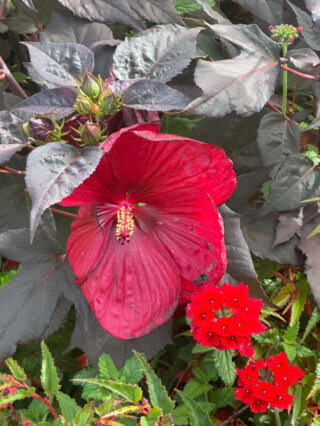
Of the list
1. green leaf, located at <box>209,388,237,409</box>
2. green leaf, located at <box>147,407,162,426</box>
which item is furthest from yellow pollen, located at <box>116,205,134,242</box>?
green leaf, located at <box>209,388,237,409</box>

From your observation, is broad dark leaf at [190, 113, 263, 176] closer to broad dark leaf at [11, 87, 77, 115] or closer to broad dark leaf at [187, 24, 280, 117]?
broad dark leaf at [187, 24, 280, 117]

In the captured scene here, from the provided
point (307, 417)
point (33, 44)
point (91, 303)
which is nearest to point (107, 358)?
point (91, 303)

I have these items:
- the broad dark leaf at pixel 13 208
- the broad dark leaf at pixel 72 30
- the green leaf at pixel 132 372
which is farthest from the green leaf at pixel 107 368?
the broad dark leaf at pixel 72 30

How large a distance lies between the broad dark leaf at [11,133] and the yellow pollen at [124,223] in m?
0.16

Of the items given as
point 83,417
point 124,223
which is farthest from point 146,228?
point 83,417

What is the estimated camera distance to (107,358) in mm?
712

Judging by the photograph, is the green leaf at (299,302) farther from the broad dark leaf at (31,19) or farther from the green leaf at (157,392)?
the broad dark leaf at (31,19)

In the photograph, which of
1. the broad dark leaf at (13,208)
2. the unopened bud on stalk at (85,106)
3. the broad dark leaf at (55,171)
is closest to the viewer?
the broad dark leaf at (55,171)

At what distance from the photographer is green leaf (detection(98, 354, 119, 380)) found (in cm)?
71

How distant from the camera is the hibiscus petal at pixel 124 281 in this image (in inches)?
25.9

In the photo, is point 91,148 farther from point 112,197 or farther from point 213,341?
point 213,341

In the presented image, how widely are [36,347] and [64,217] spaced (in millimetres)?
280

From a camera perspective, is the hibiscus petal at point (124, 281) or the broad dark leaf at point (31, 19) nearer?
the hibiscus petal at point (124, 281)

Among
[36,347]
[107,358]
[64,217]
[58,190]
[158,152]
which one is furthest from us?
[36,347]
